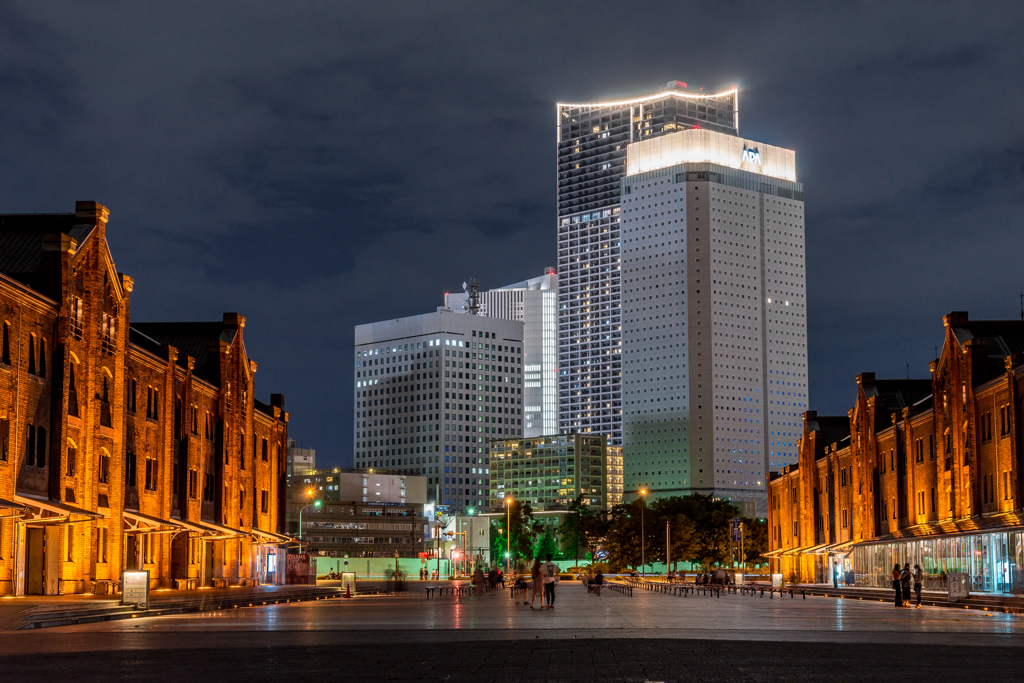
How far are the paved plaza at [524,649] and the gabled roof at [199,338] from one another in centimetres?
4066

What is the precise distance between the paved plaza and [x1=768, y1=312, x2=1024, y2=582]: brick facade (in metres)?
24.5

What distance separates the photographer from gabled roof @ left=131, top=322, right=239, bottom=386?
249ft

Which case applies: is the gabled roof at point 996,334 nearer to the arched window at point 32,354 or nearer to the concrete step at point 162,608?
the concrete step at point 162,608

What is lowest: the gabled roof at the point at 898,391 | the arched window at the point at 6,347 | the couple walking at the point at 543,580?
the couple walking at the point at 543,580

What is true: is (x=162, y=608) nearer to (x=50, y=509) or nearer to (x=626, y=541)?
(x=50, y=509)

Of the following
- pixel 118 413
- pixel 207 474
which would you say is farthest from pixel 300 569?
pixel 118 413

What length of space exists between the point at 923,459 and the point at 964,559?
466 inches

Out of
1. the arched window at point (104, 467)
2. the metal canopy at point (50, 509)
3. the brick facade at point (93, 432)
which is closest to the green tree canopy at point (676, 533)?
the brick facade at point (93, 432)

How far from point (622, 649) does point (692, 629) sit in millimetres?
7751

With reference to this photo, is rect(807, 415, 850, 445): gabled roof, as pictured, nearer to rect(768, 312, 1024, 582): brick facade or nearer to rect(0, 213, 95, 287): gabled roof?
rect(768, 312, 1024, 582): brick facade

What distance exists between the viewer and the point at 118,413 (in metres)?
55.3

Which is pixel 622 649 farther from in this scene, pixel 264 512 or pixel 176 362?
pixel 264 512

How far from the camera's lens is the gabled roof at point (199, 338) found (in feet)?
249

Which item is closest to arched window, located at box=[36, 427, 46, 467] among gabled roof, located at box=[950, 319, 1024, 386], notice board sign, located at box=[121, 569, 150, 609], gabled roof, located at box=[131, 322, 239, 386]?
notice board sign, located at box=[121, 569, 150, 609]
